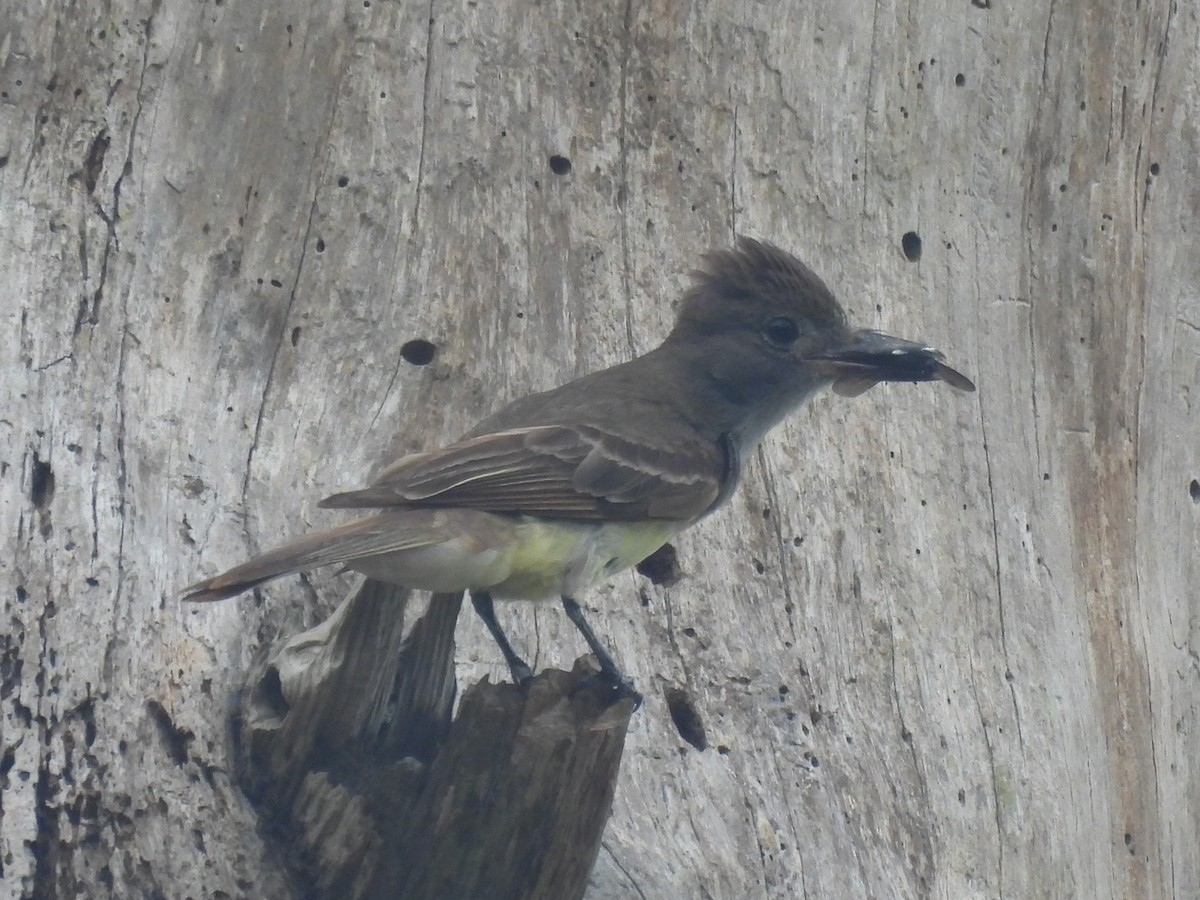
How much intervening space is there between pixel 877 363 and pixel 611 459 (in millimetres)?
990

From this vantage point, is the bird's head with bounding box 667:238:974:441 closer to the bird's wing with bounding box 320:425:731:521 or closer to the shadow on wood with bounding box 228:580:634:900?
the bird's wing with bounding box 320:425:731:521

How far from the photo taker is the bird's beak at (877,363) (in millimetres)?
4938

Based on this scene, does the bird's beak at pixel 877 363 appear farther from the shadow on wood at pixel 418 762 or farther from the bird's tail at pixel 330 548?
the bird's tail at pixel 330 548

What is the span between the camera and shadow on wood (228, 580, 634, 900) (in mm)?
3760

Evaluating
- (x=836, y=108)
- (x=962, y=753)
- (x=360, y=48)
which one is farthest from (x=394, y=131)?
(x=962, y=753)

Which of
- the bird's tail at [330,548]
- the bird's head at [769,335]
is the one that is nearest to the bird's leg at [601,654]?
the bird's tail at [330,548]

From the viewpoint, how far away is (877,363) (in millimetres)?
5113

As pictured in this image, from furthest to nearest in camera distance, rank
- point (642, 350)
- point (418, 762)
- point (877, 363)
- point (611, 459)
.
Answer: point (642, 350) → point (877, 363) → point (611, 459) → point (418, 762)

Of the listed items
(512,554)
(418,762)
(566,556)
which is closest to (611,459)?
(566,556)

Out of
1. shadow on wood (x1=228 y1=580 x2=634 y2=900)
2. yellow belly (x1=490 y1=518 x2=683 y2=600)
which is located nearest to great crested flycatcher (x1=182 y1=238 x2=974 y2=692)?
yellow belly (x1=490 y1=518 x2=683 y2=600)

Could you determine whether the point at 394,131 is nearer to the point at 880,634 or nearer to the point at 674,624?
the point at 674,624

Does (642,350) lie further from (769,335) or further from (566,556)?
(566,556)

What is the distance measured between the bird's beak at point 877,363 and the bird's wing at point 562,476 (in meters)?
0.49

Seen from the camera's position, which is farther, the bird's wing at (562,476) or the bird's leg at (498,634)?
the bird's leg at (498,634)
